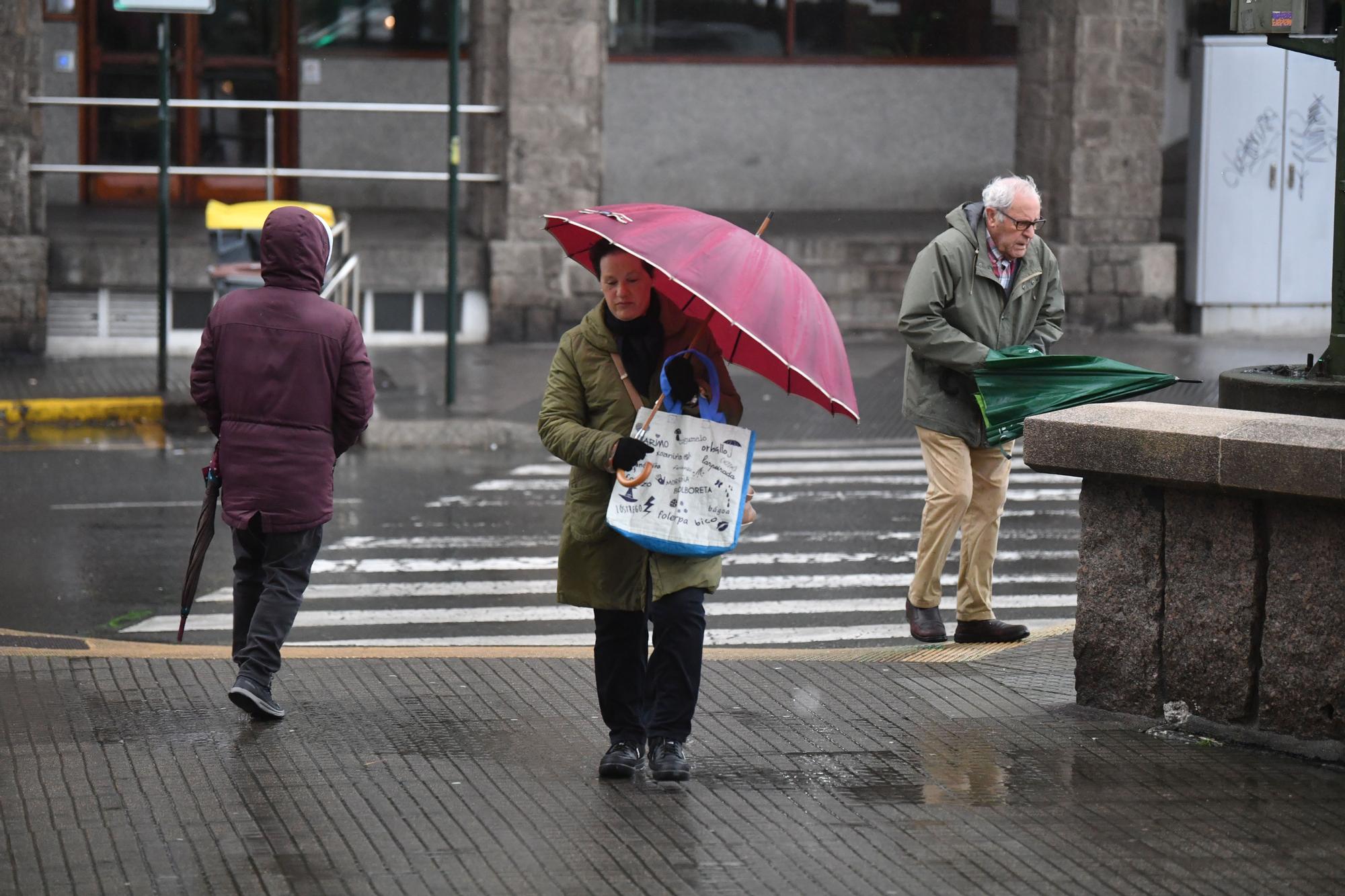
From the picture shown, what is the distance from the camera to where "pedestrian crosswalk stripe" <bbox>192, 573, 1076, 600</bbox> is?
902cm

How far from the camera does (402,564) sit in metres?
9.70

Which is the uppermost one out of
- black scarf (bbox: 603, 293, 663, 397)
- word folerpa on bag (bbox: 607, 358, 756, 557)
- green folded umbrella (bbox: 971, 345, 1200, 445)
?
black scarf (bbox: 603, 293, 663, 397)

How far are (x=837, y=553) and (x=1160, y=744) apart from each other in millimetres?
4284

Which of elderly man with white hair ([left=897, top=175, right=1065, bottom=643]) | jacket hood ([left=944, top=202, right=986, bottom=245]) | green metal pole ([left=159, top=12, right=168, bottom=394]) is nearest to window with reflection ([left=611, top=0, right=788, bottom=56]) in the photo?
green metal pole ([left=159, top=12, right=168, bottom=394])

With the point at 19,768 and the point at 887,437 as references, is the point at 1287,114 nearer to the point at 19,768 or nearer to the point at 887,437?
the point at 887,437

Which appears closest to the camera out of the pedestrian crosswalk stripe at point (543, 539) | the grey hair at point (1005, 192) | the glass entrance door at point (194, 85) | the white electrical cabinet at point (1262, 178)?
the grey hair at point (1005, 192)

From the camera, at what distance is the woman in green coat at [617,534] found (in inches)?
214

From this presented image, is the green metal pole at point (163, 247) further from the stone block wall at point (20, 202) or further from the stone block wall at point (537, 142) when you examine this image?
the stone block wall at point (537, 142)

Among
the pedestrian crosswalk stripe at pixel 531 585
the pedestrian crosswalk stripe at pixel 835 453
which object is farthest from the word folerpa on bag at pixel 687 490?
the pedestrian crosswalk stripe at pixel 835 453

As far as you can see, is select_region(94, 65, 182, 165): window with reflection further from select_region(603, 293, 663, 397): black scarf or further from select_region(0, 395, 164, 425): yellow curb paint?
select_region(603, 293, 663, 397): black scarf

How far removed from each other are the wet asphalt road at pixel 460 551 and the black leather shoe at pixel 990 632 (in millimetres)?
588

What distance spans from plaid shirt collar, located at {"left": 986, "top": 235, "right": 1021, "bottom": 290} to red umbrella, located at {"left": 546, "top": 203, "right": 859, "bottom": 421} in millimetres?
2178

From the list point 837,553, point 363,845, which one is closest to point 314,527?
Result: point 363,845

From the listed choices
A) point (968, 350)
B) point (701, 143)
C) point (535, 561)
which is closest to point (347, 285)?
point (701, 143)
